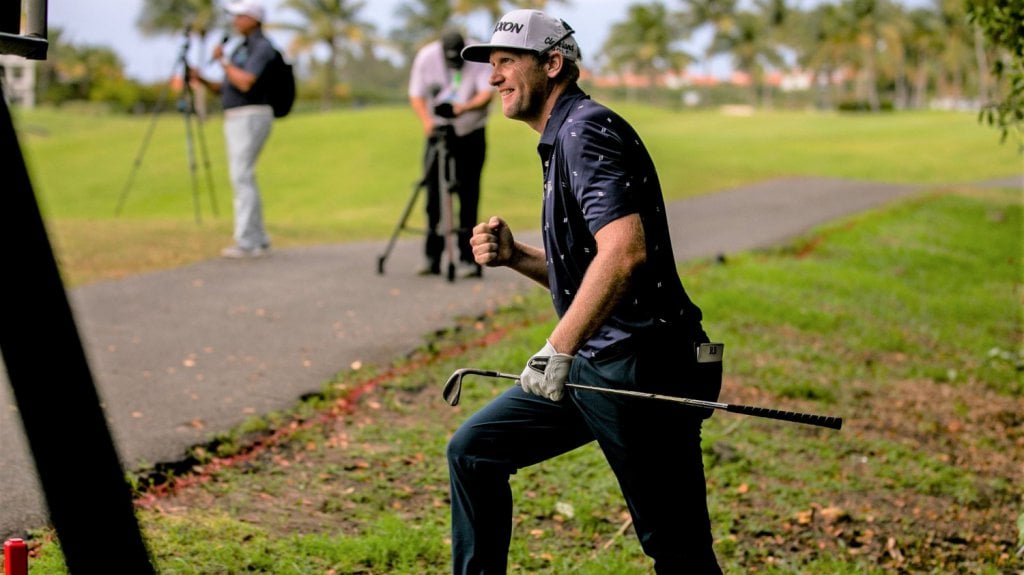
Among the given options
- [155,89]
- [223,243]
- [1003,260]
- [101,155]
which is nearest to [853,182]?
[1003,260]

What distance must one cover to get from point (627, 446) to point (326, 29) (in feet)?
263

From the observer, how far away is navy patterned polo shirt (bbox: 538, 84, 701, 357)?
3478mm

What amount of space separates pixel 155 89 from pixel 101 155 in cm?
4558

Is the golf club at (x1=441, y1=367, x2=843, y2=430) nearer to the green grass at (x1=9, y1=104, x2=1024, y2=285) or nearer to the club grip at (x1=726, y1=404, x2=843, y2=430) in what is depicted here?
the club grip at (x1=726, y1=404, x2=843, y2=430)

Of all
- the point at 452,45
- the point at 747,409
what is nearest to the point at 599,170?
the point at 747,409

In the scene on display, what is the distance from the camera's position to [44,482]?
270cm

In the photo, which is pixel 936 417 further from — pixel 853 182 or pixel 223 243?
pixel 853 182

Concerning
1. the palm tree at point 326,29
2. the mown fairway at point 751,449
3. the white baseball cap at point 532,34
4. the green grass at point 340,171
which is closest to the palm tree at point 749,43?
the palm tree at point 326,29

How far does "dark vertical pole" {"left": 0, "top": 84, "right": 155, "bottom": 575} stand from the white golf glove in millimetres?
1236

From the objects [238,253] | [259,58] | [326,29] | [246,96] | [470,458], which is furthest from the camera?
[326,29]

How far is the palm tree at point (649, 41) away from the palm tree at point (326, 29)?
117 feet

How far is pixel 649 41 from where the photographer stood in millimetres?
112438

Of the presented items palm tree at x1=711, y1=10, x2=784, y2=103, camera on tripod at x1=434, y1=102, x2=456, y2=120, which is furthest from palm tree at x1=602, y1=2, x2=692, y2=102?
camera on tripod at x1=434, y1=102, x2=456, y2=120

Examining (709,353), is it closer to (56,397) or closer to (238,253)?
(56,397)
